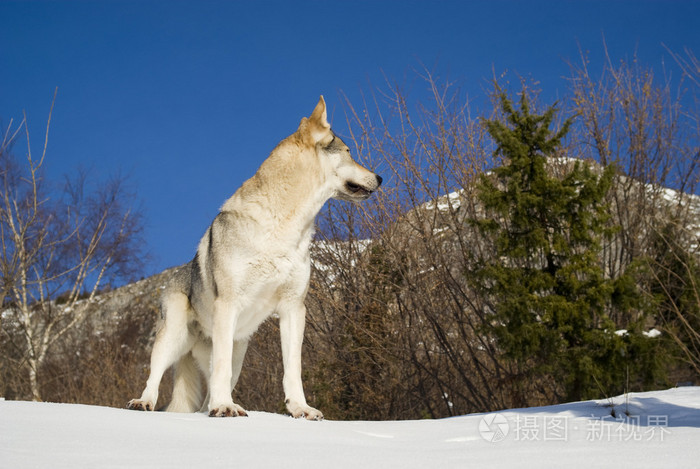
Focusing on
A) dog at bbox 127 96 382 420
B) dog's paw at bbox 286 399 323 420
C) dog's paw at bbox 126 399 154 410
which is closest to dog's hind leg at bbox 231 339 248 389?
dog at bbox 127 96 382 420

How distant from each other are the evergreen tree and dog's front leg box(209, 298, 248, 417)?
343 centimetres

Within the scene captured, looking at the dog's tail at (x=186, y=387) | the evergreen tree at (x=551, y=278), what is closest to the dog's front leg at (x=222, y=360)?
the dog's tail at (x=186, y=387)

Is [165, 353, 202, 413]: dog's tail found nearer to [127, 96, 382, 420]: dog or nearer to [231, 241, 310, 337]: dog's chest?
[127, 96, 382, 420]: dog

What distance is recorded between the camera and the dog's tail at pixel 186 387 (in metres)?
5.46

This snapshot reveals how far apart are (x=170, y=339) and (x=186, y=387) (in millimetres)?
532

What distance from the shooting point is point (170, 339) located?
209 inches

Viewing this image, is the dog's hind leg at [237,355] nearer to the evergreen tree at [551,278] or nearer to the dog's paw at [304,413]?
the dog's paw at [304,413]

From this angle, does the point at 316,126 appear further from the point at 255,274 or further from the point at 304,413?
the point at 304,413

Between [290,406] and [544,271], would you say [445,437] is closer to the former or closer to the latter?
[290,406]

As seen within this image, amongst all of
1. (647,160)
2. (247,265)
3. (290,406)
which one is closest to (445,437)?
(290,406)

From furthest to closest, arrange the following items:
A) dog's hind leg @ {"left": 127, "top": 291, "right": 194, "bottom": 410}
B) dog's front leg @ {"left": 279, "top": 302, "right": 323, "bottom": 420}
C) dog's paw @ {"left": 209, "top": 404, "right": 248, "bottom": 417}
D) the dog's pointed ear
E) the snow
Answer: the dog's pointed ear
dog's hind leg @ {"left": 127, "top": 291, "right": 194, "bottom": 410}
dog's front leg @ {"left": 279, "top": 302, "right": 323, "bottom": 420}
dog's paw @ {"left": 209, "top": 404, "right": 248, "bottom": 417}
the snow

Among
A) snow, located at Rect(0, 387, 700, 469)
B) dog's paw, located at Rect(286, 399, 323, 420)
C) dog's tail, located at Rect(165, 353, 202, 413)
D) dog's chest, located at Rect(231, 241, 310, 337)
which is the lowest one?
snow, located at Rect(0, 387, 700, 469)

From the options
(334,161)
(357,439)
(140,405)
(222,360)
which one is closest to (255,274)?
(222,360)

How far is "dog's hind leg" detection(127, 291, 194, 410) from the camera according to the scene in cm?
515
